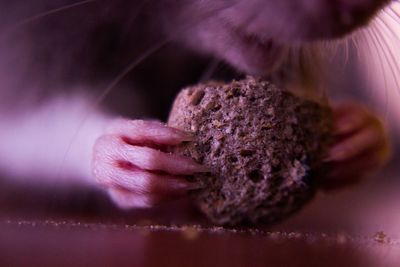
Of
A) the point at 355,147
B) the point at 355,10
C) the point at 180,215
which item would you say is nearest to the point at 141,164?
the point at 180,215

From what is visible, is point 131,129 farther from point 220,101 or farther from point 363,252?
point 363,252

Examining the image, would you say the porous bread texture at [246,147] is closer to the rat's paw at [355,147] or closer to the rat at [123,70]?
the rat at [123,70]

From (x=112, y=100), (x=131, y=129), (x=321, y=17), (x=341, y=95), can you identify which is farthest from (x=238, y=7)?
(x=341, y=95)

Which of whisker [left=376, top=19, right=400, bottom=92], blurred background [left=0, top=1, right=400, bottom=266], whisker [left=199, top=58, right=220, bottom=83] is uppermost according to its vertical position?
whisker [left=199, top=58, right=220, bottom=83]

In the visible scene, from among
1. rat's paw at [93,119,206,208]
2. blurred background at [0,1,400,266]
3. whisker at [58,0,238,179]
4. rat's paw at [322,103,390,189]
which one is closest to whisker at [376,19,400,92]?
blurred background at [0,1,400,266]

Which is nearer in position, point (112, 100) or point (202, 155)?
point (202, 155)

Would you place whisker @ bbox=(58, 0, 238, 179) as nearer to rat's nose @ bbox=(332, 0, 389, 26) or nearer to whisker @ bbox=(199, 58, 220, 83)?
whisker @ bbox=(199, 58, 220, 83)

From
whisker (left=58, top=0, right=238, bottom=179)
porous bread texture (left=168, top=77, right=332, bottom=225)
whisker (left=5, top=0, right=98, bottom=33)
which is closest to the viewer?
porous bread texture (left=168, top=77, right=332, bottom=225)

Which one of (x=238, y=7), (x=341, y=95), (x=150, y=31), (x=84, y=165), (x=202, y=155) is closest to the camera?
(x=202, y=155)
